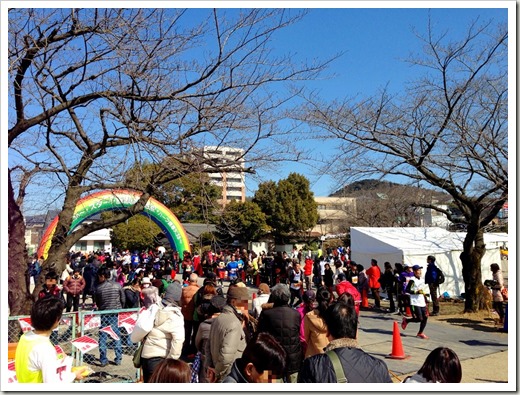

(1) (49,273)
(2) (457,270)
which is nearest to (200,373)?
(1) (49,273)

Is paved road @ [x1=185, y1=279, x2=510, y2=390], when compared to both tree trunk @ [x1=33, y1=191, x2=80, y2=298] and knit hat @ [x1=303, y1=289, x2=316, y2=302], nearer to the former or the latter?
knit hat @ [x1=303, y1=289, x2=316, y2=302]

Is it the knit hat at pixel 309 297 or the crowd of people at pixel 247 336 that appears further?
the knit hat at pixel 309 297

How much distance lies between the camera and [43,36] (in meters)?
5.48

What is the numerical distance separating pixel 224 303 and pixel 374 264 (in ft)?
27.6

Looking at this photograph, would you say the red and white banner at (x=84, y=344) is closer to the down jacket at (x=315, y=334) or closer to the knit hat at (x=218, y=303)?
the knit hat at (x=218, y=303)

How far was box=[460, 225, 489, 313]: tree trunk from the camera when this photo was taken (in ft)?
36.0

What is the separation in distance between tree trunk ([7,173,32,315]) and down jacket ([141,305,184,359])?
293 cm

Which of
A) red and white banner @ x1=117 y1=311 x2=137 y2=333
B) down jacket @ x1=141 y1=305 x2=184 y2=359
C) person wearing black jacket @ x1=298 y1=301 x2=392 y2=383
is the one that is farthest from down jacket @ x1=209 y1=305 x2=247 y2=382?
red and white banner @ x1=117 y1=311 x2=137 y2=333

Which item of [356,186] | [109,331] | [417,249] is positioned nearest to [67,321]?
[109,331]

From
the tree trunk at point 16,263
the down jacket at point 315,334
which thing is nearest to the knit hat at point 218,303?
the down jacket at point 315,334

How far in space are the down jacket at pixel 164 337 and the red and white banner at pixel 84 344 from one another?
1355 millimetres

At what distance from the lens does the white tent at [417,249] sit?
43.9 ft

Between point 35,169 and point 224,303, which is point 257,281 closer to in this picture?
point 35,169

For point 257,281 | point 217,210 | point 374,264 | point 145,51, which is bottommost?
point 257,281
